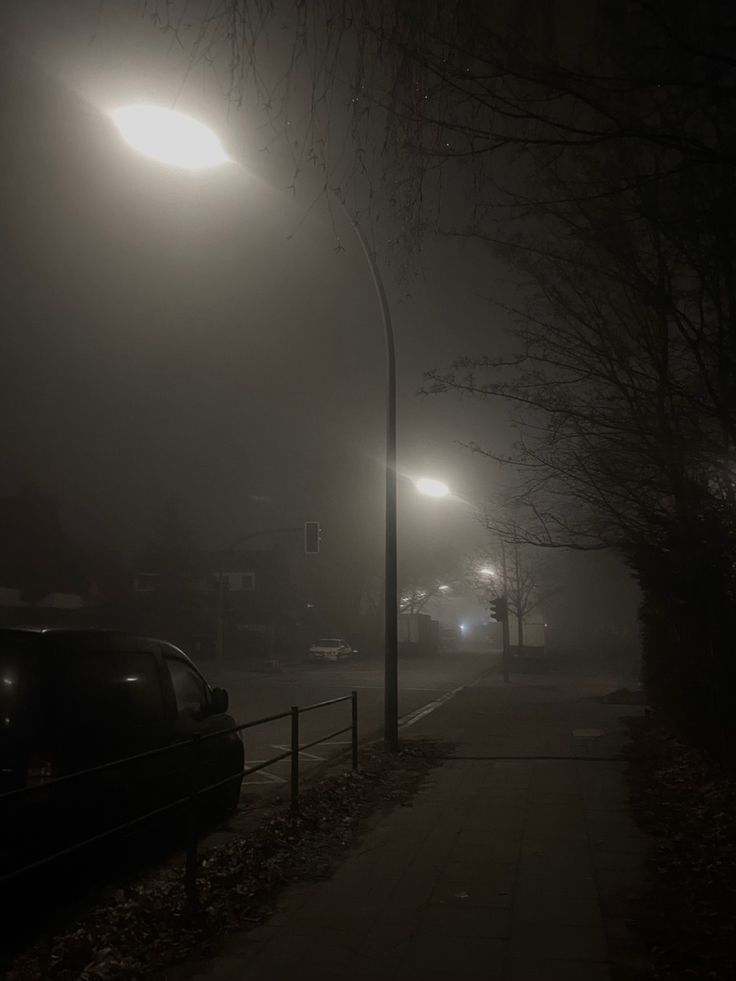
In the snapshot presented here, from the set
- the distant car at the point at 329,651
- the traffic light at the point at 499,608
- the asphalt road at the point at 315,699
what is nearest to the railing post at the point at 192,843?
the asphalt road at the point at 315,699

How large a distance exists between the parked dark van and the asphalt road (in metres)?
3.76

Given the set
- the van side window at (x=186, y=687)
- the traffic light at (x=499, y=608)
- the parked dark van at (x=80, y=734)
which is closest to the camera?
the parked dark van at (x=80, y=734)

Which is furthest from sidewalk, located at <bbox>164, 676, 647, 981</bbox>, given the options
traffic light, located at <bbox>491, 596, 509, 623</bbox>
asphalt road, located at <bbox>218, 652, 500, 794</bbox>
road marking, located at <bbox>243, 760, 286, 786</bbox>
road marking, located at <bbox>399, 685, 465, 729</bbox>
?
traffic light, located at <bbox>491, 596, 509, 623</bbox>

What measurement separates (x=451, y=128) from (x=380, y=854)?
5210 millimetres

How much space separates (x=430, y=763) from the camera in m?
12.1

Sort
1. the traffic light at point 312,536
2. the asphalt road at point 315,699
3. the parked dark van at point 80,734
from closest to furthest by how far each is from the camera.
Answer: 1. the parked dark van at point 80,734
2. the asphalt road at point 315,699
3. the traffic light at point 312,536

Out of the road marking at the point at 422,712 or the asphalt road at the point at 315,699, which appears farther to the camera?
the road marking at the point at 422,712

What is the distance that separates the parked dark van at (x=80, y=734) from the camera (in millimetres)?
5555

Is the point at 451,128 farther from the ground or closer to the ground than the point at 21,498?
closer to the ground

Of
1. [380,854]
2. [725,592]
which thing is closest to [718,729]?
[725,592]

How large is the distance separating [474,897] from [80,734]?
284 centimetres

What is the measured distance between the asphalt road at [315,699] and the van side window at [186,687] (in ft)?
8.12

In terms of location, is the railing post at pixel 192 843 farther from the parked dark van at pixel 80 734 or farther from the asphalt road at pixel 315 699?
the asphalt road at pixel 315 699

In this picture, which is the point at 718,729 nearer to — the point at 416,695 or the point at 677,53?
the point at 677,53
